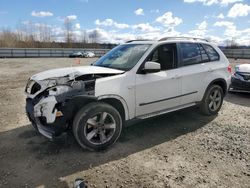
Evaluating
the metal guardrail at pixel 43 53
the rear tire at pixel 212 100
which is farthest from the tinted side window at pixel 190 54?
the metal guardrail at pixel 43 53

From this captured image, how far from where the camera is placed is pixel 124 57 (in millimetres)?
4867

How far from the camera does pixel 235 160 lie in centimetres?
386

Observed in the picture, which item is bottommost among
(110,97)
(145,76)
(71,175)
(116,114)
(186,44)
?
(71,175)

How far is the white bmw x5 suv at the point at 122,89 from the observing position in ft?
12.4

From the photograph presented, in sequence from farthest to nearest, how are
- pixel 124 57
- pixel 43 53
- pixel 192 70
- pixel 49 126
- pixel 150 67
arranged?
pixel 43 53 < pixel 192 70 < pixel 124 57 < pixel 150 67 < pixel 49 126

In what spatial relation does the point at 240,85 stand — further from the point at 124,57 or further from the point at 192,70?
the point at 124,57

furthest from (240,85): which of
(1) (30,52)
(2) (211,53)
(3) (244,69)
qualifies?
(1) (30,52)

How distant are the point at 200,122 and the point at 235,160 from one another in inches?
66.7

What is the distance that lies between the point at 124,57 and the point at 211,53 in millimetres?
2225

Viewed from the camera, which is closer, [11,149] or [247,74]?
[11,149]

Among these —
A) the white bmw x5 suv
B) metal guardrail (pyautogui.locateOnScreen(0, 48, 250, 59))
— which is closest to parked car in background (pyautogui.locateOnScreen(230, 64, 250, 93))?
the white bmw x5 suv

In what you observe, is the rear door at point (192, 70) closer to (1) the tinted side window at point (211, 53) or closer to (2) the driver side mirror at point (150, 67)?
(1) the tinted side window at point (211, 53)

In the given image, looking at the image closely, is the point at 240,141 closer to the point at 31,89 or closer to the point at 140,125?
the point at 140,125

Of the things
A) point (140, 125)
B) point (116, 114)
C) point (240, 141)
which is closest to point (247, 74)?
point (240, 141)
